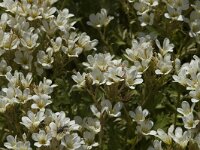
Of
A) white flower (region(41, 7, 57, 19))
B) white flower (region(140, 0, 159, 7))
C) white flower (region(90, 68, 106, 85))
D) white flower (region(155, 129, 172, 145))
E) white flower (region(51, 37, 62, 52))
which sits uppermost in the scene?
white flower (region(41, 7, 57, 19))

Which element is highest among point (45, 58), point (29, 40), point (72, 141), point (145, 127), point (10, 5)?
point (10, 5)

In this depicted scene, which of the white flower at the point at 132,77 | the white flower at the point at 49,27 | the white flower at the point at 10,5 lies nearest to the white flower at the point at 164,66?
the white flower at the point at 132,77

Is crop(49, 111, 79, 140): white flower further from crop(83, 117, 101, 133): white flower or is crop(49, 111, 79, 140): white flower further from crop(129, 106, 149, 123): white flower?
crop(129, 106, 149, 123): white flower

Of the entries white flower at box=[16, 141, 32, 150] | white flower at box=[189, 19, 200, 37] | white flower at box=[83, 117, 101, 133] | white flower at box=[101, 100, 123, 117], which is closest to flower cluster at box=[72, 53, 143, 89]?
white flower at box=[101, 100, 123, 117]

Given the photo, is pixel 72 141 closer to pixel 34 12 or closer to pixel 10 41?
pixel 10 41

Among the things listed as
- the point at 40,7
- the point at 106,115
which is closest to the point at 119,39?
the point at 40,7

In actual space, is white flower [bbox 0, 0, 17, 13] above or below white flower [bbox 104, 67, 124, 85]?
above

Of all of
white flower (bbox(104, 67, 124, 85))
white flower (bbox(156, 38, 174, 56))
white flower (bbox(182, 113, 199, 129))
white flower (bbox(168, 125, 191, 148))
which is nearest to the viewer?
white flower (bbox(168, 125, 191, 148))

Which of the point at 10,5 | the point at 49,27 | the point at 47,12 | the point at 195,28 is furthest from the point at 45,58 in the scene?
the point at 195,28
